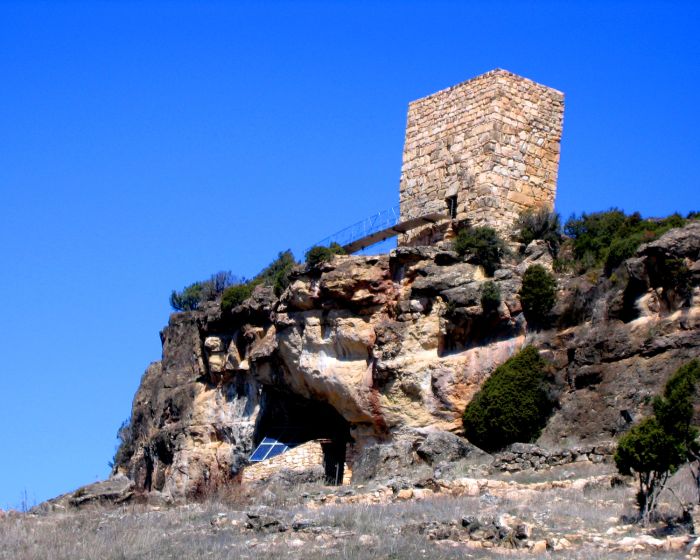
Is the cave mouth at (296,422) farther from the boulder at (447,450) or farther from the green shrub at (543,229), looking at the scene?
the green shrub at (543,229)

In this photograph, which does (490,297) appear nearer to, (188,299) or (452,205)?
(452,205)

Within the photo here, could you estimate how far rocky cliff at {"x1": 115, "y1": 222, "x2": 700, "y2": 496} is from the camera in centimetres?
2702

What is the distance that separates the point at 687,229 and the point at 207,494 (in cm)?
1114

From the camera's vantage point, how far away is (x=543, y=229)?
31797mm

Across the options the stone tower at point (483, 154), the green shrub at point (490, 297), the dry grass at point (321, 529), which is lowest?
the dry grass at point (321, 529)

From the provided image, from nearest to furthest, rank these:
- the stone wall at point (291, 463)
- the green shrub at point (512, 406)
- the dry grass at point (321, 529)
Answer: the dry grass at point (321, 529) < the green shrub at point (512, 406) < the stone wall at point (291, 463)

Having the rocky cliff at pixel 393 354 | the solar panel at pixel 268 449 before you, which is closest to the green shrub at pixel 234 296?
the rocky cliff at pixel 393 354

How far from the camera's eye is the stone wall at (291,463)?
3095 centimetres

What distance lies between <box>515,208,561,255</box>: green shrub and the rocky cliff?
Answer: 45 centimetres

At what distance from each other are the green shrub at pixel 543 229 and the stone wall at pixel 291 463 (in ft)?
23.0

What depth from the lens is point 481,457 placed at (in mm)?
26750

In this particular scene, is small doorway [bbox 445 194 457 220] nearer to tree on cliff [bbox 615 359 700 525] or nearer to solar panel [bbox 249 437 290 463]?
solar panel [bbox 249 437 290 463]

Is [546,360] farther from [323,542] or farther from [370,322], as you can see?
[323,542]

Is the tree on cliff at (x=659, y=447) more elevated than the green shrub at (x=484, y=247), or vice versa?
the green shrub at (x=484, y=247)
